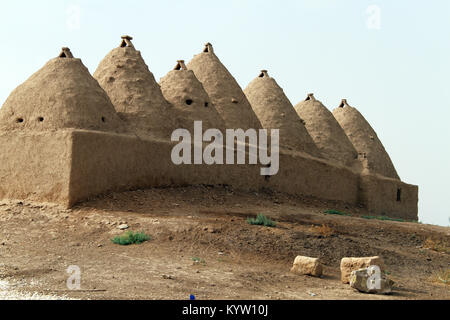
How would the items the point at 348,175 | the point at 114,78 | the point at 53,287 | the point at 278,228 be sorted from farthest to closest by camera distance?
the point at 348,175, the point at 114,78, the point at 278,228, the point at 53,287

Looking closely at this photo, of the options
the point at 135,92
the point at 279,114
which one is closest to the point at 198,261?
the point at 135,92

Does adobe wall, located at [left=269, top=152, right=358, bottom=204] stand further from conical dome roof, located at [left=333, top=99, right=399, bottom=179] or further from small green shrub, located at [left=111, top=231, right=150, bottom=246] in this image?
small green shrub, located at [left=111, top=231, right=150, bottom=246]

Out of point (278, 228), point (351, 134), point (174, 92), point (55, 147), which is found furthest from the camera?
point (351, 134)

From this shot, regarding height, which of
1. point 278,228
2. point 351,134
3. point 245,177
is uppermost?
point 351,134

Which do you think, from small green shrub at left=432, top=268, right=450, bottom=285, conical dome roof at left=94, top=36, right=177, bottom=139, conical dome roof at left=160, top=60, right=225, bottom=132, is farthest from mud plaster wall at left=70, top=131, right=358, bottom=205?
small green shrub at left=432, top=268, right=450, bottom=285

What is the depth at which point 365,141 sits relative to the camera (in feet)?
82.1

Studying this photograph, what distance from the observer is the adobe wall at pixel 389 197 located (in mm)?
21453

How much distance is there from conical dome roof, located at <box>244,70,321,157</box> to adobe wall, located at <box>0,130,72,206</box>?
10.2 m

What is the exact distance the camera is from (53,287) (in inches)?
281

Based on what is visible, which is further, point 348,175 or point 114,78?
point 348,175

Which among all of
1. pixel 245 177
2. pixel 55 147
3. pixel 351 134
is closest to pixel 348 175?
pixel 351 134

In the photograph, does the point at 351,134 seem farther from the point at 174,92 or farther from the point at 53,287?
the point at 53,287

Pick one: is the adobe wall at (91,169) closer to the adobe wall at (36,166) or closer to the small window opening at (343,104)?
the adobe wall at (36,166)
